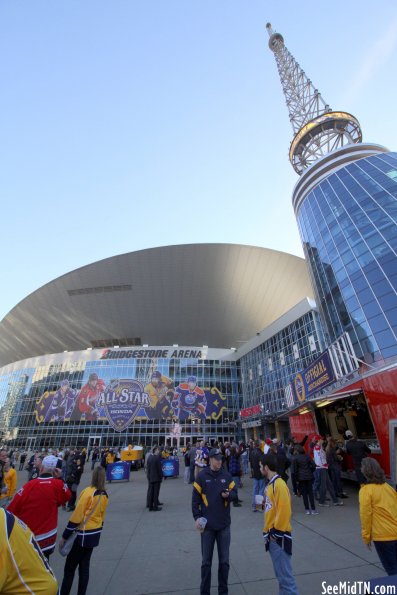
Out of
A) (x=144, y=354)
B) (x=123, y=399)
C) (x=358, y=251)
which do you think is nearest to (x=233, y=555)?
(x=358, y=251)

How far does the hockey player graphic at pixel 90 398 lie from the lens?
40.9 metres

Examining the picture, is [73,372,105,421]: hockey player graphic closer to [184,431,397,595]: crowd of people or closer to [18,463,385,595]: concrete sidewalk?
[18,463,385,595]: concrete sidewalk

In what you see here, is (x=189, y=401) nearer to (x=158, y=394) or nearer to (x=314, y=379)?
(x=158, y=394)

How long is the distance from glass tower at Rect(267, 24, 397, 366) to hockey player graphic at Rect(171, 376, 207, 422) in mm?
22174

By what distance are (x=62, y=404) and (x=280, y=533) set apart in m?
45.8

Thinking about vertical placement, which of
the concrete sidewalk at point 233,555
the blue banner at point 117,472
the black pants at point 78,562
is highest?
the blue banner at point 117,472

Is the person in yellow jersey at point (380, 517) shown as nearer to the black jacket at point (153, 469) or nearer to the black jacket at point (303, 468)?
the black jacket at point (303, 468)

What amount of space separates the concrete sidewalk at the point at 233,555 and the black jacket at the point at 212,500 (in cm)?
95

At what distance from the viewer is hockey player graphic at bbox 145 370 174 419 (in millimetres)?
40719

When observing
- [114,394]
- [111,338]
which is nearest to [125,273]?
[111,338]

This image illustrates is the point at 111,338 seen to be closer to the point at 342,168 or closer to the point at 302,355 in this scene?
the point at 302,355

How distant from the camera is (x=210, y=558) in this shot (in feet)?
12.2

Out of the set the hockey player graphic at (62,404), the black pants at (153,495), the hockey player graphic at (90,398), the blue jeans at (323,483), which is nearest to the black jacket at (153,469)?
the black pants at (153,495)

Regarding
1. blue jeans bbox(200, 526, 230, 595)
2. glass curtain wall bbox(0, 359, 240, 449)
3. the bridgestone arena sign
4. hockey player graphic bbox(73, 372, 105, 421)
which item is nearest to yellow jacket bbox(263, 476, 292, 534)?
blue jeans bbox(200, 526, 230, 595)
